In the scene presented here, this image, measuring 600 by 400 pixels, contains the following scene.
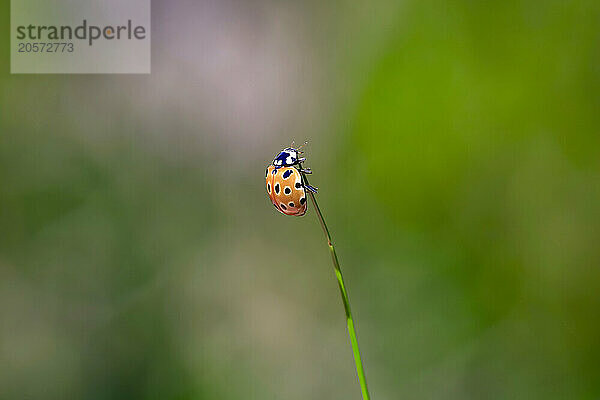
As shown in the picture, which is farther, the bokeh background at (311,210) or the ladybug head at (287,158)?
the bokeh background at (311,210)

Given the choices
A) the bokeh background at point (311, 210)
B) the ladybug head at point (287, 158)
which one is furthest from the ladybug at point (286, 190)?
the bokeh background at point (311, 210)

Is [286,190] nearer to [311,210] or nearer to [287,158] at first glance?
[287,158]

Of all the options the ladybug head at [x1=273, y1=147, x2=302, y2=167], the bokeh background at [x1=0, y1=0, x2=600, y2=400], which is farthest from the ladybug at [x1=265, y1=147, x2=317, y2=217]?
the bokeh background at [x1=0, y1=0, x2=600, y2=400]

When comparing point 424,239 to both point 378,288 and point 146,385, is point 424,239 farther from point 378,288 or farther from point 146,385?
point 146,385

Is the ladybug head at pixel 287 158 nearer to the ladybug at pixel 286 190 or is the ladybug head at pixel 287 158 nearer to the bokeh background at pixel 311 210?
the ladybug at pixel 286 190

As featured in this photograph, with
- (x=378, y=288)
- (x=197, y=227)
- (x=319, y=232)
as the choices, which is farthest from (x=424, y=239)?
(x=197, y=227)

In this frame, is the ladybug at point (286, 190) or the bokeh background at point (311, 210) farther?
the bokeh background at point (311, 210)

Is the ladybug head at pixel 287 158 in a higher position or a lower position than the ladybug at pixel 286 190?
higher

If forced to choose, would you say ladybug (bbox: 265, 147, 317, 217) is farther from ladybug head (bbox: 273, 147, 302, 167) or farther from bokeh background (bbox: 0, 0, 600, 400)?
bokeh background (bbox: 0, 0, 600, 400)
